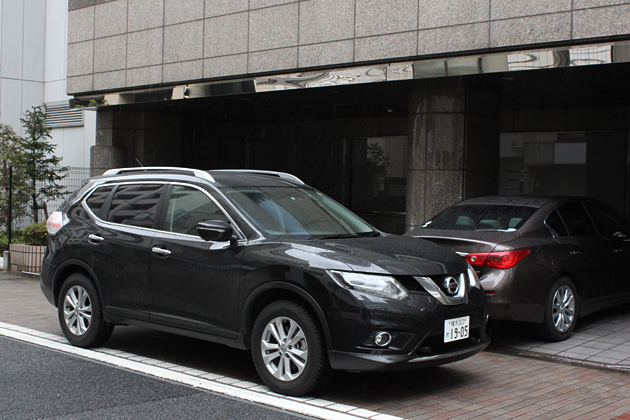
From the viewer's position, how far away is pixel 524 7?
1047 cm

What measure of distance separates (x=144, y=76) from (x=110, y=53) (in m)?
1.44

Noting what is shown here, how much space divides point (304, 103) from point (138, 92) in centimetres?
388

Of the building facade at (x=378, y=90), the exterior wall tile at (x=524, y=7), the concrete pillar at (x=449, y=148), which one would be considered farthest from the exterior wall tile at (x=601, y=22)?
Answer: the concrete pillar at (x=449, y=148)

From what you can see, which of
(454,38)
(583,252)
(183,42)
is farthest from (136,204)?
(183,42)

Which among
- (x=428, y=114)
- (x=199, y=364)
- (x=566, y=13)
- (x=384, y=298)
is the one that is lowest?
(x=199, y=364)

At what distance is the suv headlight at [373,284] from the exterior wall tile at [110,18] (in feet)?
43.1

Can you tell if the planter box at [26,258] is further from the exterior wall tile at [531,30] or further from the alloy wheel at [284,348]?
the alloy wheel at [284,348]

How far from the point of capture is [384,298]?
525cm

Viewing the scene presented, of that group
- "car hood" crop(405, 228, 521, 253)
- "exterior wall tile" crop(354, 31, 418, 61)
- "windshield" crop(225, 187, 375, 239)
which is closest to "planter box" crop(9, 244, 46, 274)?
"exterior wall tile" crop(354, 31, 418, 61)

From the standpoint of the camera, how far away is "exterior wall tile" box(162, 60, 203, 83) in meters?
15.1

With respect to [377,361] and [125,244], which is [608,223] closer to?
[377,361]

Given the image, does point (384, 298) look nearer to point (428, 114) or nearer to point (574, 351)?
point (574, 351)

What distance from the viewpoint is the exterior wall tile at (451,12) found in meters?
10.9

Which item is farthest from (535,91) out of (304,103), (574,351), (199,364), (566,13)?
(199,364)
